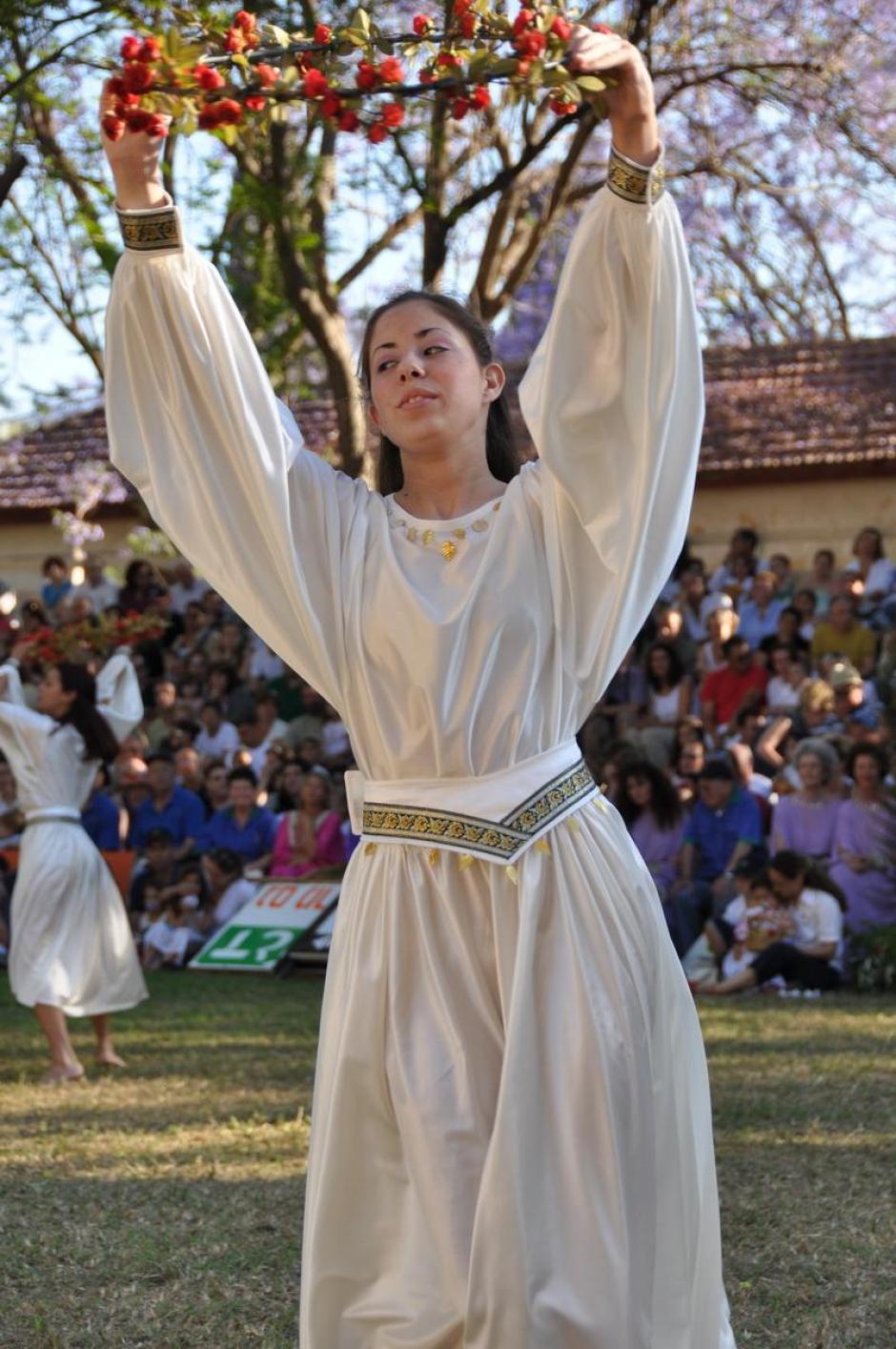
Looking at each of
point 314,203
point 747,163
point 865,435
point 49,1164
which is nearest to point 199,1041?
point 49,1164

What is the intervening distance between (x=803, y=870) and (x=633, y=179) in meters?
7.93

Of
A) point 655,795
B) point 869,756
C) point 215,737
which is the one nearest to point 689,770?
point 655,795

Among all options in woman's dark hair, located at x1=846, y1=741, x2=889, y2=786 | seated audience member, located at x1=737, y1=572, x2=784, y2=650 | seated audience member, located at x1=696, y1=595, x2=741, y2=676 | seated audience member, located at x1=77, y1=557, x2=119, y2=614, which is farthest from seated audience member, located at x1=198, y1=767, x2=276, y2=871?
seated audience member, located at x1=77, y1=557, x2=119, y2=614

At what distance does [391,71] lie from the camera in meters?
3.18

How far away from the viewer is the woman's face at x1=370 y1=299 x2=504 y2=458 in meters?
3.84

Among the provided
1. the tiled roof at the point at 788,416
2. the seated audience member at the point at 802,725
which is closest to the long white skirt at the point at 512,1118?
the seated audience member at the point at 802,725

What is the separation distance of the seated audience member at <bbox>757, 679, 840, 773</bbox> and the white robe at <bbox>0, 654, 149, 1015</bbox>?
4506 millimetres

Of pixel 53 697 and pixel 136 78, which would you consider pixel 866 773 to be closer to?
pixel 53 697

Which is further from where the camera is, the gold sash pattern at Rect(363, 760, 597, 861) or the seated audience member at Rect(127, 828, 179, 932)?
the seated audience member at Rect(127, 828, 179, 932)

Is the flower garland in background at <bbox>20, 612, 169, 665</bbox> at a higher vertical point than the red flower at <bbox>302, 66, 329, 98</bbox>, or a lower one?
lower

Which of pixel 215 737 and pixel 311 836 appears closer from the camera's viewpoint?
pixel 311 836

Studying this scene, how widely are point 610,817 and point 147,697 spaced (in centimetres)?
1319

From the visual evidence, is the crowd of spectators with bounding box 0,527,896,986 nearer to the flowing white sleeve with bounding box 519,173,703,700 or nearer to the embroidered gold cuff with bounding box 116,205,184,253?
the flowing white sleeve with bounding box 519,173,703,700

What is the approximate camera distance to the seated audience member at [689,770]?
12.2 m
